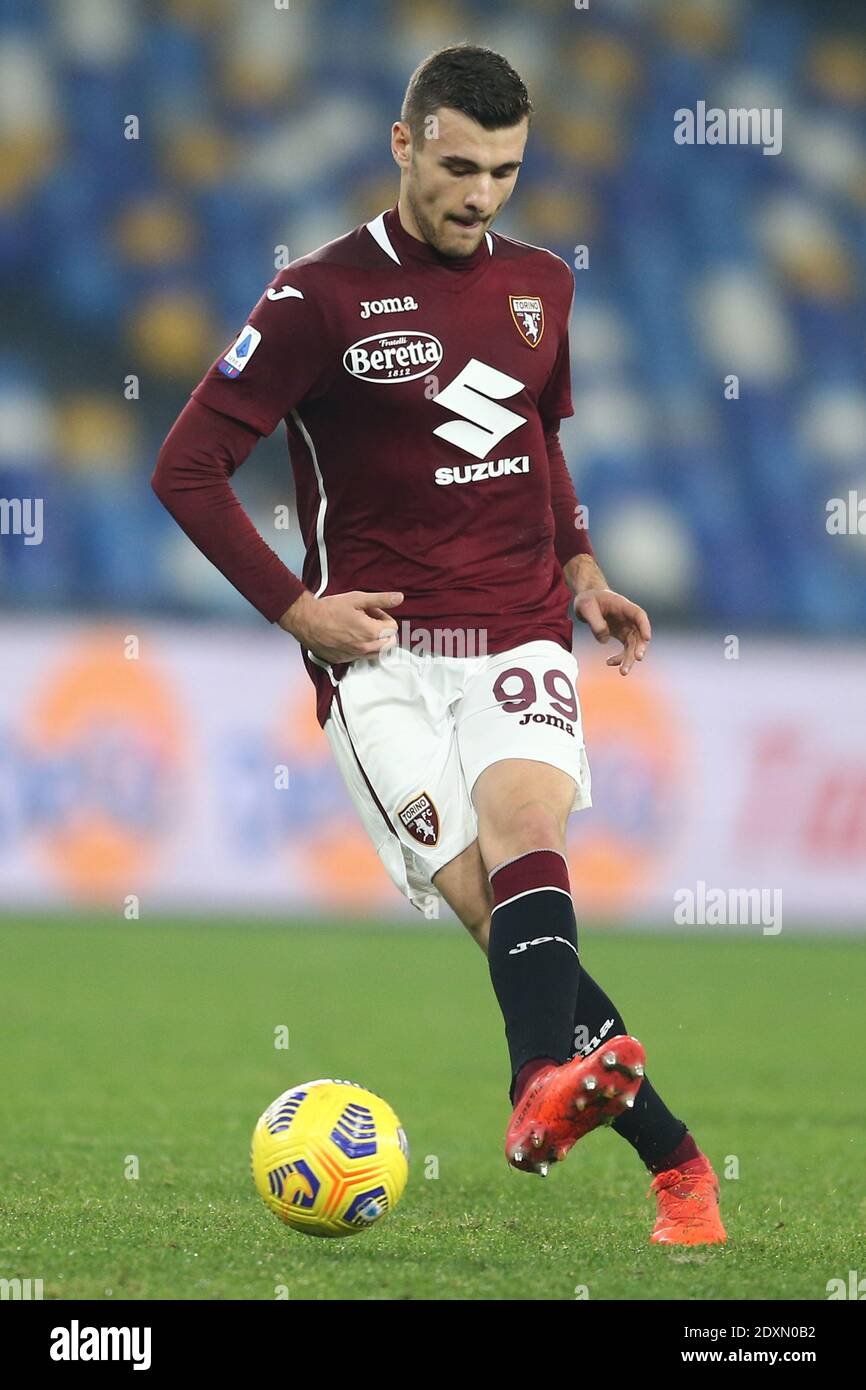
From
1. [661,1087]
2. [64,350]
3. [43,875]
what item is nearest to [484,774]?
[661,1087]

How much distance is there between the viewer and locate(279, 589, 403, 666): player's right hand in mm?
3809

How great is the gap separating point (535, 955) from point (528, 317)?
4.56ft

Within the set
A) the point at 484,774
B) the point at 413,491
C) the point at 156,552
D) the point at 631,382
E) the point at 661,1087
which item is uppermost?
the point at 631,382

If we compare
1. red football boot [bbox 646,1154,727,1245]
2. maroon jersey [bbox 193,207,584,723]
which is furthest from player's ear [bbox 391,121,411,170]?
red football boot [bbox 646,1154,727,1245]

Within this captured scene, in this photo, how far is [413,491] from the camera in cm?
391

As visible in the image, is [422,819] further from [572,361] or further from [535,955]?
[572,361]

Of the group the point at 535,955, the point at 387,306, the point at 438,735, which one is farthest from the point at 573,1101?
the point at 387,306

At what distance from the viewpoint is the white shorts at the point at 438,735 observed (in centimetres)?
380

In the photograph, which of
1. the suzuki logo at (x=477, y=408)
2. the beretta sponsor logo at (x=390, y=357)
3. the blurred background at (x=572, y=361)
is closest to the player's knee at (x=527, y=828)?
the suzuki logo at (x=477, y=408)

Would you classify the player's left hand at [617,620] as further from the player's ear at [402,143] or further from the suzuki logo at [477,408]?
the player's ear at [402,143]

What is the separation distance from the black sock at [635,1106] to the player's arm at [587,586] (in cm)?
68

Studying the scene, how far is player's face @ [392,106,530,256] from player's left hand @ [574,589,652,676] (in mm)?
797

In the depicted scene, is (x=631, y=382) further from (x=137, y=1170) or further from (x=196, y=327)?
(x=137, y=1170)
